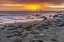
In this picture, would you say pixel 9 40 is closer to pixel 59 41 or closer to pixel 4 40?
pixel 4 40

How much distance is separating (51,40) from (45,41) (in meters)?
0.50

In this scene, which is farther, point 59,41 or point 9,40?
point 9,40

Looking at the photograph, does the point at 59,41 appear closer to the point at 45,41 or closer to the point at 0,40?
the point at 45,41

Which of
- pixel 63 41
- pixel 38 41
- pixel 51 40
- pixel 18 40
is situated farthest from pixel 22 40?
pixel 63 41

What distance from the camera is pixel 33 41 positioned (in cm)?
997

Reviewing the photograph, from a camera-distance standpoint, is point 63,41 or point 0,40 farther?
point 0,40

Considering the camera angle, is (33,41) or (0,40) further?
(0,40)

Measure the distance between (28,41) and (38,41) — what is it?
0.68 m

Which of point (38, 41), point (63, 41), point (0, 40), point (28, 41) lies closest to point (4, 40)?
point (0, 40)

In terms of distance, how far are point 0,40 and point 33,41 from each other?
7.61ft

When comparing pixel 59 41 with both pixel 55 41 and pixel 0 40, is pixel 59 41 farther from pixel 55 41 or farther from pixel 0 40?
pixel 0 40

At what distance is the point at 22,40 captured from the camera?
34.5 feet

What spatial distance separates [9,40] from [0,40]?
598mm

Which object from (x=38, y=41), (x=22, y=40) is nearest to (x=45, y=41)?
(x=38, y=41)
